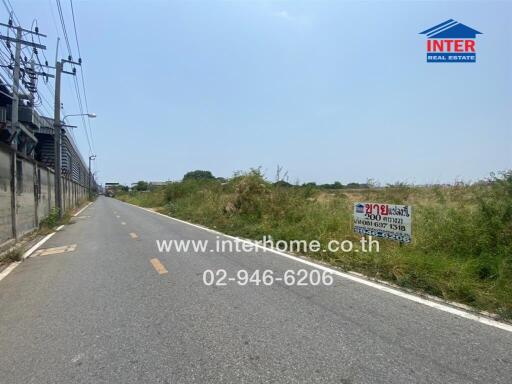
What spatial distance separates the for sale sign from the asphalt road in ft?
7.05

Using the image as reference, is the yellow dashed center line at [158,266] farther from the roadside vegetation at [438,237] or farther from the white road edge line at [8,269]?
the roadside vegetation at [438,237]

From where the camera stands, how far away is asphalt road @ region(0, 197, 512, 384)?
9.48 ft

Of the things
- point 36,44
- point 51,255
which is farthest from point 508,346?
point 36,44

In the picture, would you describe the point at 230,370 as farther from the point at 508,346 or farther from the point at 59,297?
the point at 59,297

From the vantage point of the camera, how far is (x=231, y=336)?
11.8 ft

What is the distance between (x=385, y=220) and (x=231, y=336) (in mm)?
4928

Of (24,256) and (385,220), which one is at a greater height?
(385,220)

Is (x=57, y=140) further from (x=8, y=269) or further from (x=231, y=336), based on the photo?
(x=231, y=336)

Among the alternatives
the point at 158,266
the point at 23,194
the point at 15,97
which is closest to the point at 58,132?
A: the point at 15,97

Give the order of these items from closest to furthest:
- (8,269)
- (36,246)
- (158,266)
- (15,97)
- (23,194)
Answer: (158,266), (8,269), (36,246), (23,194), (15,97)

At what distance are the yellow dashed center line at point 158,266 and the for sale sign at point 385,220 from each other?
460 cm

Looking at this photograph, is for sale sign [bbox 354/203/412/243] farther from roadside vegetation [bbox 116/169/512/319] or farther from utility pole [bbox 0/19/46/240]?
utility pole [bbox 0/19/46/240]

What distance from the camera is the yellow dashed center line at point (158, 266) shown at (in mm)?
6551

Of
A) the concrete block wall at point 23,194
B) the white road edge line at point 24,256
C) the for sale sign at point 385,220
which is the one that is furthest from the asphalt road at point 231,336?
the concrete block wall at point 23,194
